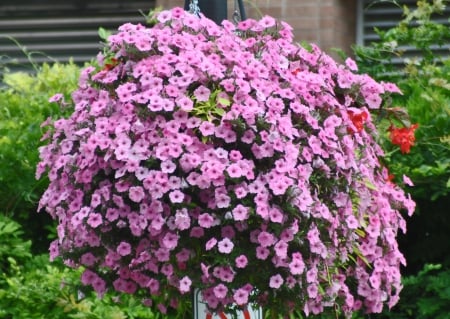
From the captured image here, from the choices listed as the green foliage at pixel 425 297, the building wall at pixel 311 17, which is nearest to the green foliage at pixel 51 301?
the green foliage at pixel 425 297

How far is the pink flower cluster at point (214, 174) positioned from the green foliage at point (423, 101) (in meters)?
1.00

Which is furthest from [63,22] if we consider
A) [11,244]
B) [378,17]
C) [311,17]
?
[11,244]

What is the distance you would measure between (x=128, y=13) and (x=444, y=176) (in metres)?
3.61

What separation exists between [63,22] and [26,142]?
2.86 meters

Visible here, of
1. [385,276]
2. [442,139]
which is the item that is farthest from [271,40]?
[442,139]

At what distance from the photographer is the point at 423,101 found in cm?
477

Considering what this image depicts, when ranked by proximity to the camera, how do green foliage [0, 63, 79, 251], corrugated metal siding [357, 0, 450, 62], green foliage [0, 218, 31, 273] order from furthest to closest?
1. corrugated metal siding [357, 0, 450, 62]
2. green foliage [0, 63, 79, 251]
3. green foliage [0, 218, 31, 273]

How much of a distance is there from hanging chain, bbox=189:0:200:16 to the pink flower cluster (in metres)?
0.28

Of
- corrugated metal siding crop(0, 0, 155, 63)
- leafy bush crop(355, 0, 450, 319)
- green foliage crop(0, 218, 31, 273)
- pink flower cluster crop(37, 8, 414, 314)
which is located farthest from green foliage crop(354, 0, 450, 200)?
corrugated metal siding crop(0, 0, 155, 63)

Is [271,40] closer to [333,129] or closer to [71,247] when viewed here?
[333,129]

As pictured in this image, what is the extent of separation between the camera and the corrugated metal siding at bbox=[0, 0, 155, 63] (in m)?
7.53

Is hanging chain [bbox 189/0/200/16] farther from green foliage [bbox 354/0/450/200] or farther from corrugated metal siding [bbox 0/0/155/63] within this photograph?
corrugated metal siding [bbox 0/0/155/63]

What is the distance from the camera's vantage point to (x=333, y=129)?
11.0 ft

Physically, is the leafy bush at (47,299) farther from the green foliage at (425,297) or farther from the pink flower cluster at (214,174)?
the green foliage at (425,297)
